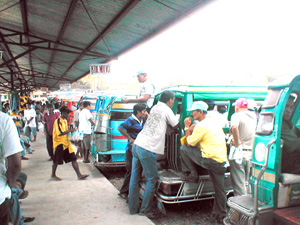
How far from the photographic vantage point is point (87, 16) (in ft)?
28.1

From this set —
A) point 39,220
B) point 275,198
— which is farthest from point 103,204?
point 275,198

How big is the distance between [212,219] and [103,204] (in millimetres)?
2040

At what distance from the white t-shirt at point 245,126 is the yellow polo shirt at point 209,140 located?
1.90 ft

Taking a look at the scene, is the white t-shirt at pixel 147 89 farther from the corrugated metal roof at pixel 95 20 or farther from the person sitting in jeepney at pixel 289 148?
the person sitting in jeepney at pixel 289 148

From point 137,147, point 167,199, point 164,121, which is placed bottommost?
point 167,199

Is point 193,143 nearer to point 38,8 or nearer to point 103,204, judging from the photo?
point 103,204

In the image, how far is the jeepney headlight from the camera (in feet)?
8.77

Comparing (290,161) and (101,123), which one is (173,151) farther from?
(101,123)

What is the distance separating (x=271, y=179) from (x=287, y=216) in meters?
0.36

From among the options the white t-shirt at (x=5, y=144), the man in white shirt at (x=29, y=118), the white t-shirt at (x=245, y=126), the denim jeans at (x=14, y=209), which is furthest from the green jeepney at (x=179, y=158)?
the man in white shirt at (x=29, y=118)

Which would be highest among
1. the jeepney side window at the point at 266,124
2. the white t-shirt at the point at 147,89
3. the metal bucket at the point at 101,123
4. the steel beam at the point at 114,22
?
the steel beam at the point at 114,22

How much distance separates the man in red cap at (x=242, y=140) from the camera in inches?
180

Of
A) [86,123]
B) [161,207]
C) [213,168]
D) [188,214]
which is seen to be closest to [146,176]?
[161,207]

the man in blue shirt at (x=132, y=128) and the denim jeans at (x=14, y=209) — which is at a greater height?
the man in blue shirt at (x=132, y=128)
